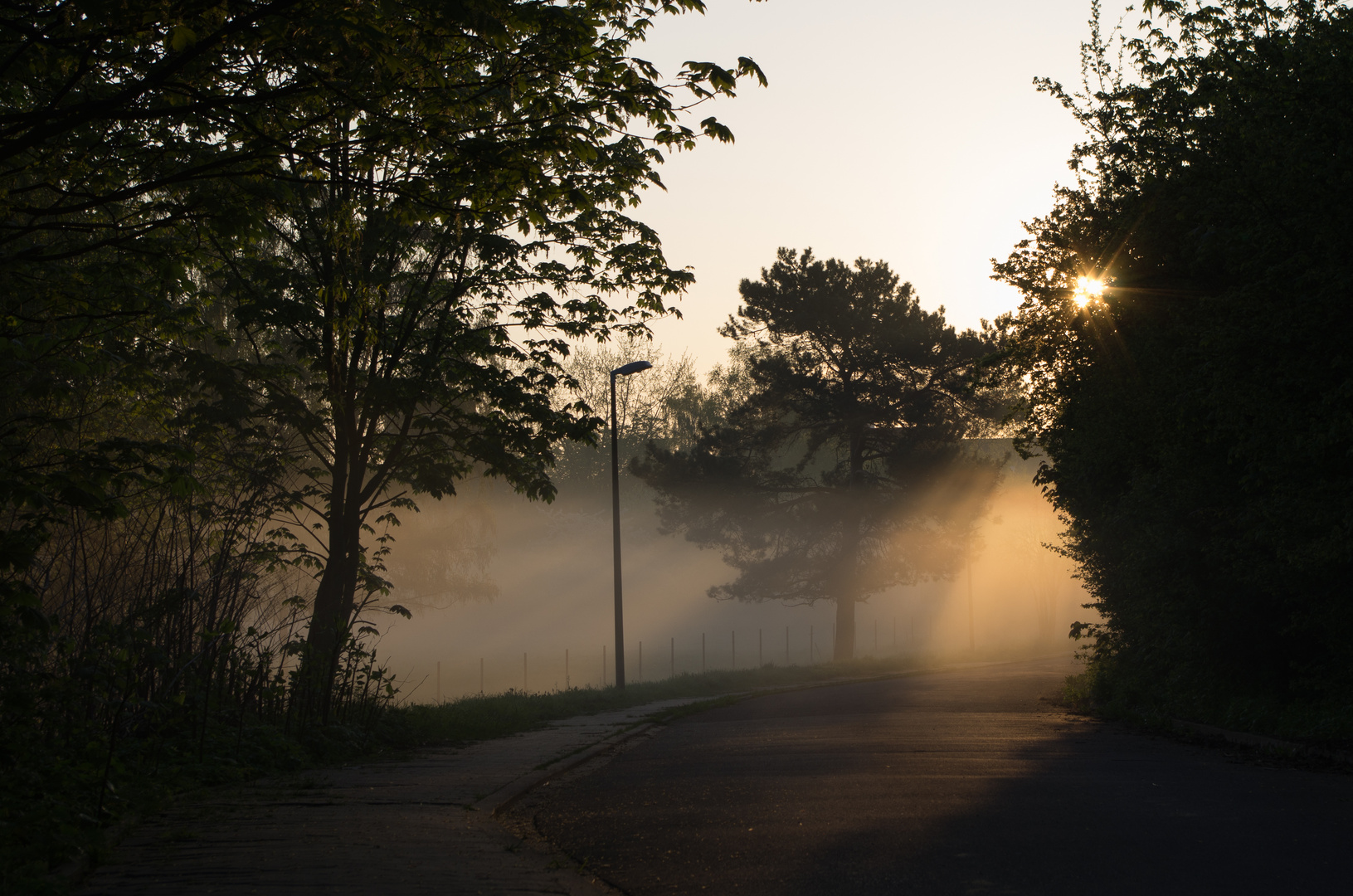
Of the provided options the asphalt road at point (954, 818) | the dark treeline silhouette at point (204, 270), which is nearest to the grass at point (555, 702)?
the dark treeline silhouette at point (204, 270)

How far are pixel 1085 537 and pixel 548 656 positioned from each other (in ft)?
151

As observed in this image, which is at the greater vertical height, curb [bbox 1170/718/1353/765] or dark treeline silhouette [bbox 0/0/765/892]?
dark treeline silhouette [bbox 0/0/765/892]

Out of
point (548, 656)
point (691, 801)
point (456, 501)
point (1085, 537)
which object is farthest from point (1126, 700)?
point (548, 656)

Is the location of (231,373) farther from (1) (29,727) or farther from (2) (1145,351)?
(2) (1145,351)

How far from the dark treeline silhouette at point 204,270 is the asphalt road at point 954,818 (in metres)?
3.55

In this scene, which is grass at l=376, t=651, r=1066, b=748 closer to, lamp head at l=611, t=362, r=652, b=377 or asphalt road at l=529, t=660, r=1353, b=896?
asphalt road at l=529, t=660, r=1353, b=896

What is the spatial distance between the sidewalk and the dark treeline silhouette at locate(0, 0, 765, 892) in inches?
19.4

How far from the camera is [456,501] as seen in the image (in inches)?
1731

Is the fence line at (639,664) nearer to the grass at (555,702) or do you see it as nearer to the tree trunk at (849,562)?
the tree trunk at (849,562)

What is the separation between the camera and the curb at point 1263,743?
11039 millimetres

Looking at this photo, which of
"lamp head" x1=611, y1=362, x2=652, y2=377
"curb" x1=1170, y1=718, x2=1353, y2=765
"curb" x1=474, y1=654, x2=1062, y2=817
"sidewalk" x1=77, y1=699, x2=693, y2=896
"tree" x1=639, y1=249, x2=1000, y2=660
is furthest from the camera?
"tree" x1=639, y1=249, x2=1000, y2=660

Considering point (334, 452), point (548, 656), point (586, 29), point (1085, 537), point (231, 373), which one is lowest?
point (548, 656)

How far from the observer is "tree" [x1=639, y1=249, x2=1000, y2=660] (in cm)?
3838

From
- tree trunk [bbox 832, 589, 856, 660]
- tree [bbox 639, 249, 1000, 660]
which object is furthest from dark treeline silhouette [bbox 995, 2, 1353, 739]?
tree trunk [bbox 832, 589, 856, 660]
